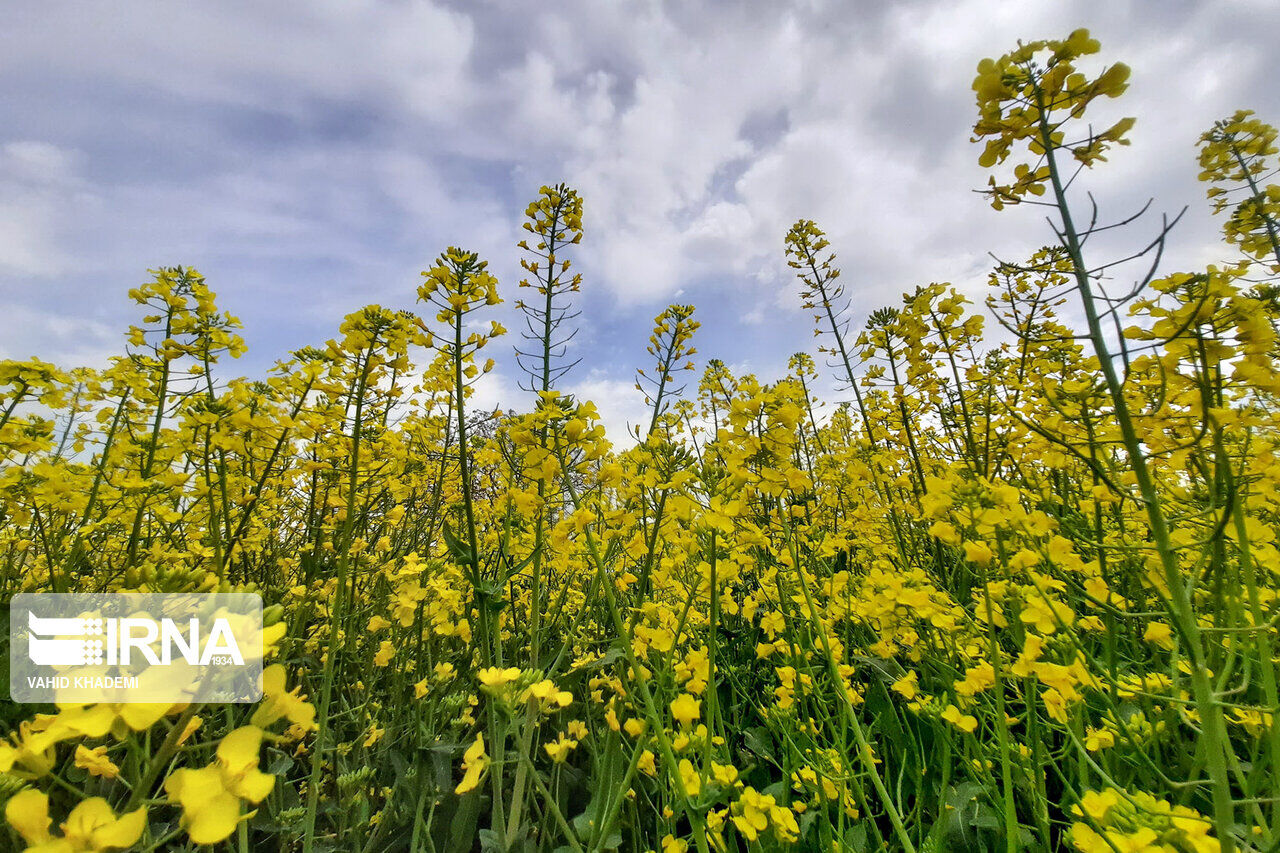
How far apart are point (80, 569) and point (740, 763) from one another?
465cm

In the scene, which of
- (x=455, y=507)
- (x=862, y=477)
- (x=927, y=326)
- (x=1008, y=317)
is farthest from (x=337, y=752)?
(x=1008, y=317)

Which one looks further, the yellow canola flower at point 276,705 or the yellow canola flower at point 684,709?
the yellow canola flower at point 684,709

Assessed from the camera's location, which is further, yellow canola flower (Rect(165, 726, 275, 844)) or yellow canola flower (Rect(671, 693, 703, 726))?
yellow canola flower (Rect(671, 693, 703, 726))

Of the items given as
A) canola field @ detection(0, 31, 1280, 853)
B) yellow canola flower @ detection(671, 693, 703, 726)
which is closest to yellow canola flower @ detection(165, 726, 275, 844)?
canola field @ detection(0, 31, 1280, 853)

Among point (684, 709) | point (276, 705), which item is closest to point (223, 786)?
point (276, 705)

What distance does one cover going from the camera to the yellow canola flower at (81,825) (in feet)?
2.17

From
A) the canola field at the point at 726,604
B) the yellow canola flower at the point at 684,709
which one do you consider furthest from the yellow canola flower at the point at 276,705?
the yellow canola flower at the point at 684,709

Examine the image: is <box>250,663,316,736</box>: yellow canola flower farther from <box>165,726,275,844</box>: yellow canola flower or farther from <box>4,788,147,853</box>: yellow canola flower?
<box>4,788,147,853</box>: yellow canola flower

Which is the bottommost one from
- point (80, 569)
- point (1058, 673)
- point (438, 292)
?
point (1058, 673)

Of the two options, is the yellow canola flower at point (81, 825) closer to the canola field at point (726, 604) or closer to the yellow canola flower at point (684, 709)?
the canola field at point (726, 604)

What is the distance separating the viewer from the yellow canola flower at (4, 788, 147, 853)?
2.17 feet

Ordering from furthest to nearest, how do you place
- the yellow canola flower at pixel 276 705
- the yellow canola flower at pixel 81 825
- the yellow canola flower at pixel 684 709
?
1. the yellow canola flower at pixel 684 709
2. the yellow canola flower at pixel 276 705
3. the yellow canola flower at pixel 81 825

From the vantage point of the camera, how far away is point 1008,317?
4.37 metres

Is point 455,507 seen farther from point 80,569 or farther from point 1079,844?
point 1079,844
